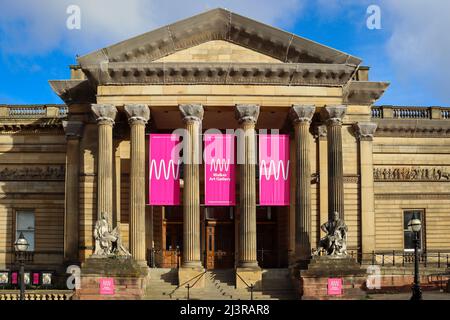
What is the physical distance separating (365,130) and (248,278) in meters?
10.2

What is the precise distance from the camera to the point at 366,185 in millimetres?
35219

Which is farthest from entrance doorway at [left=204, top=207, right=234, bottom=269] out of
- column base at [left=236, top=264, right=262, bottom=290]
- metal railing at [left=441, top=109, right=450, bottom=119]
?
metal railing at [left=441, top=109, right=450, bottom=119]

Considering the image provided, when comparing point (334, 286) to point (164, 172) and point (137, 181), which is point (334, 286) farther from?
point (137, 181)

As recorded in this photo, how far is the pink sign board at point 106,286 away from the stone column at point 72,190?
536cm

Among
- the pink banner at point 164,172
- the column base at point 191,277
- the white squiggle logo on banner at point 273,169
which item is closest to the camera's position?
the column base at point 191,277

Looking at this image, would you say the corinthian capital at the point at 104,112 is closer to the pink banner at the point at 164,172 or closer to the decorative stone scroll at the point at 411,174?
the pink banner at the point at 164,172

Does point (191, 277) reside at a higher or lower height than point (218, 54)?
lower

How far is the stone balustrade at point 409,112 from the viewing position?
129ft

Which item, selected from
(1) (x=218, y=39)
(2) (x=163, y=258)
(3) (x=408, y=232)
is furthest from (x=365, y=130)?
(2) (x=163, y=258)

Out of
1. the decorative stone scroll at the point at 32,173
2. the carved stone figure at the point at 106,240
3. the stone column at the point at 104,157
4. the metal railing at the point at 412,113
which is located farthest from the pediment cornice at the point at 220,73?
the metal railing at the point at 412,113

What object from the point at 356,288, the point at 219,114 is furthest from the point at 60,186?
the point at 356,288

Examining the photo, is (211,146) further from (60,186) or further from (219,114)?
(60,186)

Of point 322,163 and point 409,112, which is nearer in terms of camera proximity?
point 322,163

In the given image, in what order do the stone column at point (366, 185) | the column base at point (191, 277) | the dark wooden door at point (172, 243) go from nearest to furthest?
the column base at point (191, 277)
the stone column at point (366, 185)
the dark wooden door at point (172, 243)
